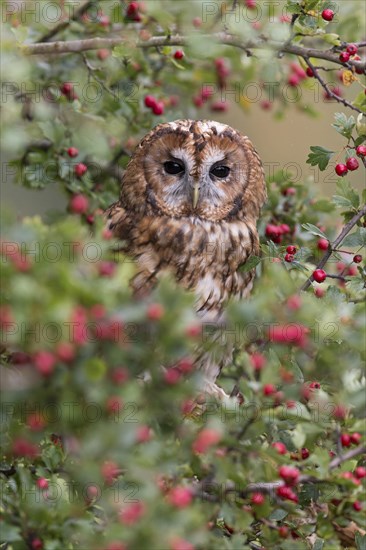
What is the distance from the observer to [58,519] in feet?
4.92

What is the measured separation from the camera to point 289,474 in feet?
5.09

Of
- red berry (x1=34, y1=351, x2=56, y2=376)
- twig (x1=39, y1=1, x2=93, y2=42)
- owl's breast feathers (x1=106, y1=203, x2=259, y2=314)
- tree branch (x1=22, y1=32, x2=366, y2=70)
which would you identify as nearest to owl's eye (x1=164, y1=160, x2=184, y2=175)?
owl's breast feathers (x1=106, y1=203, x2=259, y2=314)

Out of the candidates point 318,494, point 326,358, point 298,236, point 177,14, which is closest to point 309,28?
point 177,14

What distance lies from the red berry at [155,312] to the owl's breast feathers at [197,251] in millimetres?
1331

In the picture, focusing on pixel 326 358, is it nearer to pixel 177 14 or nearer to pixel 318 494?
pixel 318 494

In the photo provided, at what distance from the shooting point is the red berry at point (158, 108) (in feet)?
9.19

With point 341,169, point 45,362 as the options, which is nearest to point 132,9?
point 341,169

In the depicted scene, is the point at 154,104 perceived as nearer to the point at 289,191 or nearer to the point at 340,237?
the point at 289,191

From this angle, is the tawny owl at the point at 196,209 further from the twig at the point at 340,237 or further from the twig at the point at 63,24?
the twig at the point at 340,237

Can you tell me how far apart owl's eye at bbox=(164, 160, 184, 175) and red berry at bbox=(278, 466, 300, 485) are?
1336 millimetres

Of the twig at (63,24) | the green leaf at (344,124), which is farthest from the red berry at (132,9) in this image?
the green leaf at (344,124)

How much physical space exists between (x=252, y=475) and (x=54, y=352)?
1.48 feet

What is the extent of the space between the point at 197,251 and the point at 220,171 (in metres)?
0.25

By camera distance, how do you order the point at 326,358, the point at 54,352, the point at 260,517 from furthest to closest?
1. the point at 326,358
2. the point at 260,517
3. the point at 54,352
